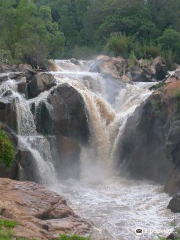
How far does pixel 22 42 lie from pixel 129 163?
12.5 meters

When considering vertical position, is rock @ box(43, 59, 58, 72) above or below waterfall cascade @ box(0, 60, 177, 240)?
above

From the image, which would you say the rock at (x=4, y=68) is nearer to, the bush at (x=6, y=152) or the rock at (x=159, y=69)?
the bush at (x=6, y=152)

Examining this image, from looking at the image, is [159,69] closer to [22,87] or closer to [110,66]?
[110,66]

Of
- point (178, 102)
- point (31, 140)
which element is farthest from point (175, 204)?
point (31, 140)

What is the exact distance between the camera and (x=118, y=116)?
820 inches

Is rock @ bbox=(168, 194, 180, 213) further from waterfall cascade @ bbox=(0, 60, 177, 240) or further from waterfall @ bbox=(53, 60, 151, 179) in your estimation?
waterfall @ bbox=(53, 60, 151, 179)

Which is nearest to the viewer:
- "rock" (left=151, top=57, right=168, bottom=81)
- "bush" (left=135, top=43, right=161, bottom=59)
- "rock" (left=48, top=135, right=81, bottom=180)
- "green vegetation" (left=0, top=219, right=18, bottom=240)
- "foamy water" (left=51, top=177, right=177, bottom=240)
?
"green vegetation" (left=0, top=219, right=18, bottom=240)

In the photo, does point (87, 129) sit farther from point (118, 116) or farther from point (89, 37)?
point (89, 37)

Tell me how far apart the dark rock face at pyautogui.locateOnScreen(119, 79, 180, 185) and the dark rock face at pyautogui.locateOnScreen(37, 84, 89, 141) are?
197cm

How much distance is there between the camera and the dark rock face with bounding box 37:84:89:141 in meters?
18.6

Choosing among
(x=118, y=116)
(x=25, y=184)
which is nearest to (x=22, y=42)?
(x=118, y=116)

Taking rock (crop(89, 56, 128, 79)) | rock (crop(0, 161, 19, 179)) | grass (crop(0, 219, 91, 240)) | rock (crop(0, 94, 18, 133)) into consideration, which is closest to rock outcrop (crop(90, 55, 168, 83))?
rock (crop(89, 56, 128, 79))

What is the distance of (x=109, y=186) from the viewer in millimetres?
17391

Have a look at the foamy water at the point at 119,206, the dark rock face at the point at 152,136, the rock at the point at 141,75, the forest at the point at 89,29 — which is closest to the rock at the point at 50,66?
the forest at the point at 89,29
